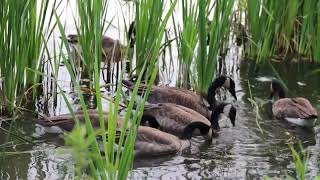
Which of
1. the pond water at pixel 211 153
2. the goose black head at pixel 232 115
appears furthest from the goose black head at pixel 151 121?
the goose black head at pixel 232 115

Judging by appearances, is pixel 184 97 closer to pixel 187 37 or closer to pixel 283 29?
pixel 187 37

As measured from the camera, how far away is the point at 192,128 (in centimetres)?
727

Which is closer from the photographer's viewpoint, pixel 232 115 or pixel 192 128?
pixel 192 128

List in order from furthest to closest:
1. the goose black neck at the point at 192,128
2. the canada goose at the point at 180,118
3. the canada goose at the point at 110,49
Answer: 1. the canada goose at the point at 110,49
2. the canada goose at the point at 180,118
3. the goose black neck at the point at 192,128

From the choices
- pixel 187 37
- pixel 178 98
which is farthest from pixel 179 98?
pixel 187 37

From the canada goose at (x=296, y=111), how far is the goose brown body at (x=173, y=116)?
3.39ft

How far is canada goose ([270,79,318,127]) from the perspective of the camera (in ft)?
25.6

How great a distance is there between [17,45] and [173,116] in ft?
6.10

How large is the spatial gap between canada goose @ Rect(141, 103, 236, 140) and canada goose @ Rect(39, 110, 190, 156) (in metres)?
0.34

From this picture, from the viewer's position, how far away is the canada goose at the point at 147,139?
671 cm

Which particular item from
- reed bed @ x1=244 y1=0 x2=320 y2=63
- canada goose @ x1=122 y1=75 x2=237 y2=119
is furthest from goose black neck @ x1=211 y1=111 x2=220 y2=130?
reed bed @ x1=244 y1=0 x2=320 y2=63

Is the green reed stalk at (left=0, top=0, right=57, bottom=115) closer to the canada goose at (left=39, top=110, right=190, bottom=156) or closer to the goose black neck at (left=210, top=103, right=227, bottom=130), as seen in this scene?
the canada goose at (left=39, top=110, right=190, bottom=156)

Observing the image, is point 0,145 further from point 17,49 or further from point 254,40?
point 254,40

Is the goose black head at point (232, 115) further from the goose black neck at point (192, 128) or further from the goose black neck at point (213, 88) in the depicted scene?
the goose black neck at point (213, 88)
